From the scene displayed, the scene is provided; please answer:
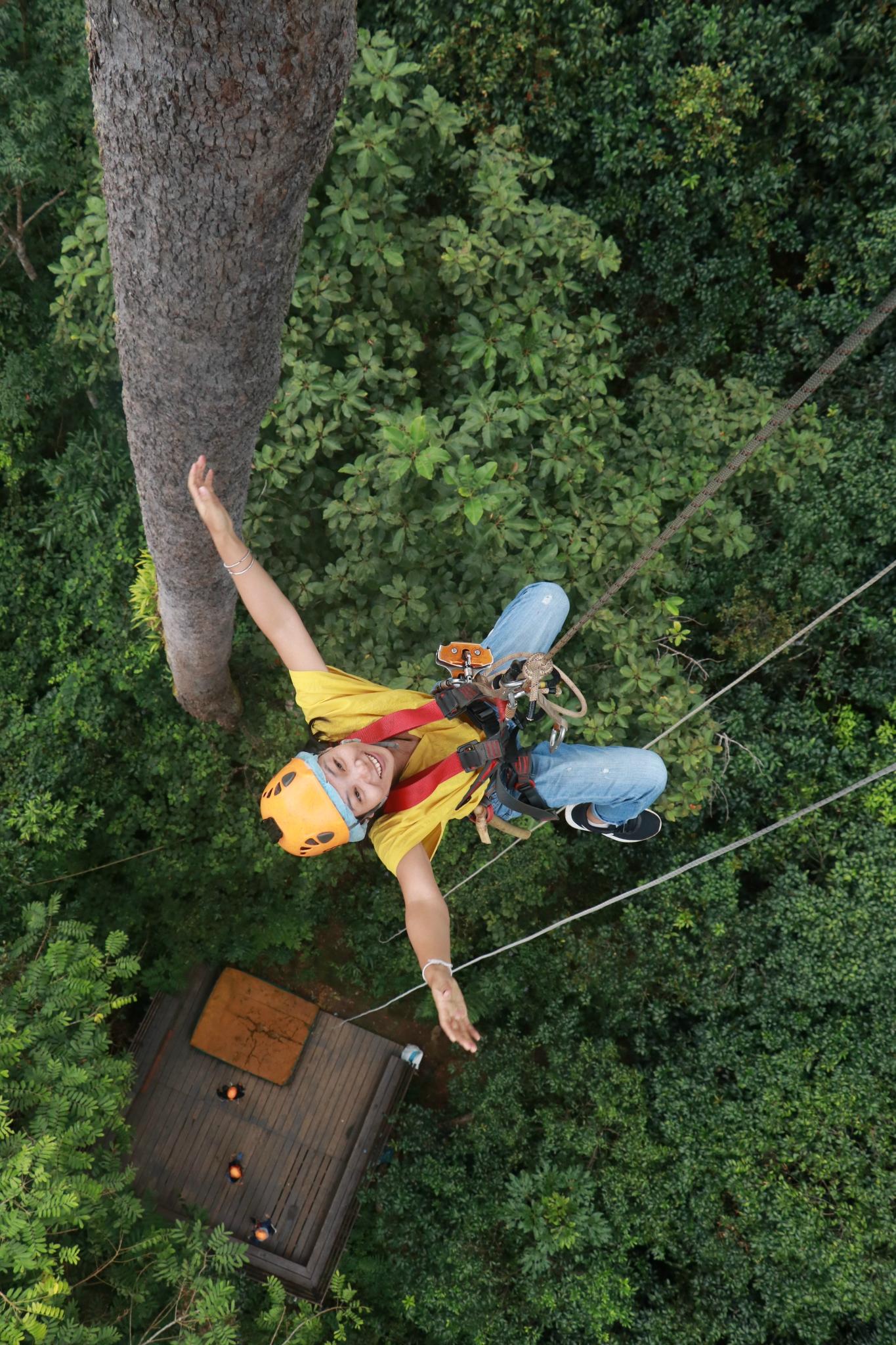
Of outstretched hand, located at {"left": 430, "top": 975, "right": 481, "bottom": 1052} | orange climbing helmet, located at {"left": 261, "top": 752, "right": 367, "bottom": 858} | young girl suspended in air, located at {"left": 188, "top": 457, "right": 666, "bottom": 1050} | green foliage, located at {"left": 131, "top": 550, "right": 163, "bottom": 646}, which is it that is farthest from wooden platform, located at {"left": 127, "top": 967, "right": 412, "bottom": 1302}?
outstretched hand, located at {"left": 430, "top": 975, "right": 481, "bottom": 1052}

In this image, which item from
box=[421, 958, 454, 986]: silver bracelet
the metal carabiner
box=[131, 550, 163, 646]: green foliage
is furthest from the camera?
box=[131, 550, 163, 646]: green foliage

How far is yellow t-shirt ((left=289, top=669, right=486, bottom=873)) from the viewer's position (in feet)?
10.3

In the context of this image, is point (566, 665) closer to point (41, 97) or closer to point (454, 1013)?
point (454, 1013)

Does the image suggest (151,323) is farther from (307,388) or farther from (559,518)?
(559,518)

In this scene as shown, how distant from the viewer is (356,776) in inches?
115

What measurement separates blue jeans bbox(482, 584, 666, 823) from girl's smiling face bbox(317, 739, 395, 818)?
1011mm

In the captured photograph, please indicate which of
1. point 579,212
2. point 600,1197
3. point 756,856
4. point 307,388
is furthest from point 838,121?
point 600,1197

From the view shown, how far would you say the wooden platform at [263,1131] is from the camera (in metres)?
7.80

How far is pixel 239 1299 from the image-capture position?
6812 mm

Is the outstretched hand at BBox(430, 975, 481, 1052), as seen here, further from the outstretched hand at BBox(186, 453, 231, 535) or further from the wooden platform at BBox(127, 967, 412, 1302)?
the wooden platform at BBox(127, 967, 412, 1302)

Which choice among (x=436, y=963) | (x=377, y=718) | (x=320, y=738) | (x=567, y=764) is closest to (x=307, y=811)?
(x=320, y=738)

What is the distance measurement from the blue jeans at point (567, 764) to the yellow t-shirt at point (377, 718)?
0.63 m

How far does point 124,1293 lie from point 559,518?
5.91 metres

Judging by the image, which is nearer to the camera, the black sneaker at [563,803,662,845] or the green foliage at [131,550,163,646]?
the black sneaker at [563,803,662,845]
